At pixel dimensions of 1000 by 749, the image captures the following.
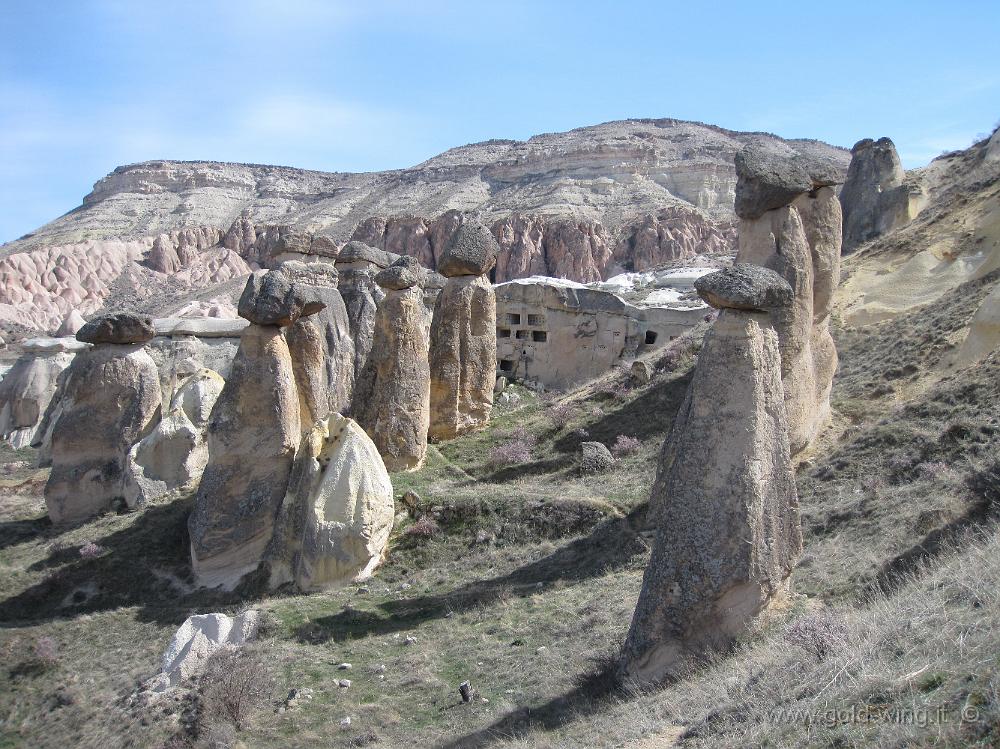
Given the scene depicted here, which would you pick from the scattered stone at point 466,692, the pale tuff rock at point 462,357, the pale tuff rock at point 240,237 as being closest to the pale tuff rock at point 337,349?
the pale tuff rock at point 462,357

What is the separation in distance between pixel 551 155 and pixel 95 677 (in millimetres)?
75712

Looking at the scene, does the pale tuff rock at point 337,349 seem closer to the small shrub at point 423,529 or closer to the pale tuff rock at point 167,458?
the pale tuff rock at point 167,458

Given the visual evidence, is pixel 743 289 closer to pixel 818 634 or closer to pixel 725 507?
pixel 725 507

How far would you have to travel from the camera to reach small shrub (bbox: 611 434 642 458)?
12.6m

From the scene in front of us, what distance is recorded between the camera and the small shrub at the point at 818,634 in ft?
15.9

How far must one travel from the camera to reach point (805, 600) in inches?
248

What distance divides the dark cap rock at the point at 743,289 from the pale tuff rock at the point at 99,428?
10096 millimetres

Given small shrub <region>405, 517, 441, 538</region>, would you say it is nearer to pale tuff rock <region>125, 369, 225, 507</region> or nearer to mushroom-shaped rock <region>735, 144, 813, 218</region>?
pale tuff rock <region>125, 369, 225, 507</region>

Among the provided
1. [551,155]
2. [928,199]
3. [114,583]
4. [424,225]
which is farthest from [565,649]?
[551,155]

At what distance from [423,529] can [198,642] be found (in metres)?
3.23

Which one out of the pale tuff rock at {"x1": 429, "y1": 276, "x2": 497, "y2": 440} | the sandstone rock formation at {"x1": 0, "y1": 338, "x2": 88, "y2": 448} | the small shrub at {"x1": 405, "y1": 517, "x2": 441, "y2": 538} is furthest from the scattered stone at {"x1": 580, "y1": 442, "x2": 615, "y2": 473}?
the sandstone rock formation at {"x1": 0, "y1": 338, "x2": 88, "y2": 448}

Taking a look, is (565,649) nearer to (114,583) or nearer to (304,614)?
(304,614)

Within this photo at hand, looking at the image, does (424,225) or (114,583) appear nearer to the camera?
(114,583)

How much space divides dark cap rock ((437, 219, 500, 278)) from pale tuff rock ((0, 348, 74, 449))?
47.9 feet
